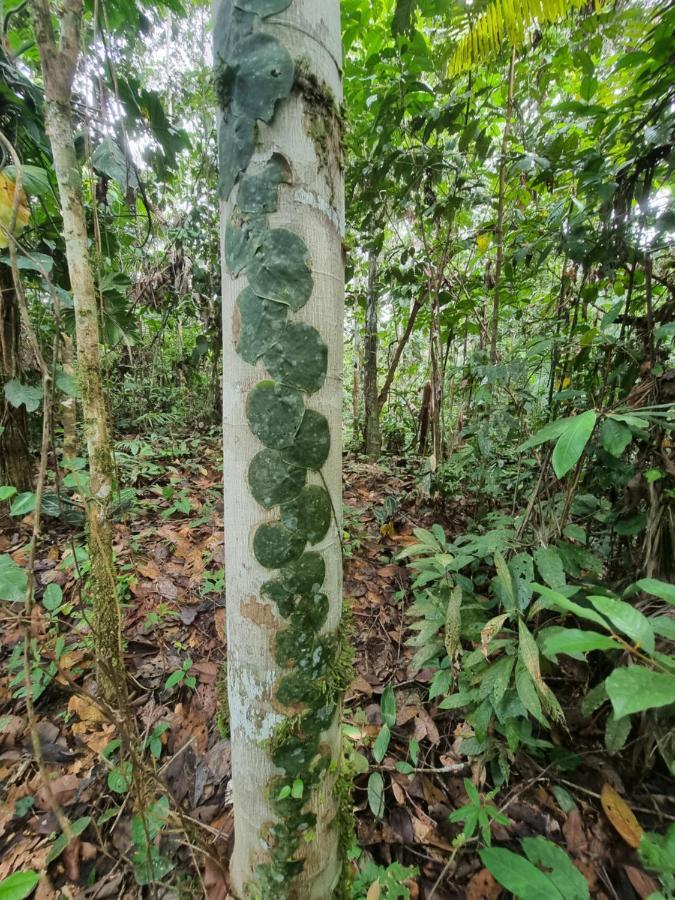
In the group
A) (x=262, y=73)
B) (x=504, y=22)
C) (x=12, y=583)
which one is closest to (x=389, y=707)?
(x=12, y=583)

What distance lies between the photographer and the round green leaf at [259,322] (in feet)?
2.06

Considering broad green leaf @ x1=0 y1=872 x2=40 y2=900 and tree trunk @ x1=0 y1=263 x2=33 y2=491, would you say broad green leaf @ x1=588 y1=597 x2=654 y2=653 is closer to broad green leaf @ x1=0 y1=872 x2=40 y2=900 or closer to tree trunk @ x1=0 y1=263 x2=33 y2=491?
broad green leaf @ x1=0 y1=872 x2=40 y2=900

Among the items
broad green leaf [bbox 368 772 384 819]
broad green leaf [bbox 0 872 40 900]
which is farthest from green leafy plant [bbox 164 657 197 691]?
broad green leaf [bbox 0 872 40 900]

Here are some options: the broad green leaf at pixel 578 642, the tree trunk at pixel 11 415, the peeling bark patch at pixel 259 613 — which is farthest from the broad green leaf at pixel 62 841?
the tree trunk at pixel 11 415

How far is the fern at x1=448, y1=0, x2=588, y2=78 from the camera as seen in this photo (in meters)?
1.53

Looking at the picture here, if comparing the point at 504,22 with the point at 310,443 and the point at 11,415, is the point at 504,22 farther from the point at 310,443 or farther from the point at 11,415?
the point at 11,415

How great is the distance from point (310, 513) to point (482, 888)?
4.21 feet

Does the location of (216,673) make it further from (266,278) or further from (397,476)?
(397,476)

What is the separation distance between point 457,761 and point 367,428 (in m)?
3.10

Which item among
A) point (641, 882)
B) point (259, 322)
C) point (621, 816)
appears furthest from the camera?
point (621, 816)

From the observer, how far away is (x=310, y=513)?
2.25 feet

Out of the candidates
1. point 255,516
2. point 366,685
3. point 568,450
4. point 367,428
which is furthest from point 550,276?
point 255,516

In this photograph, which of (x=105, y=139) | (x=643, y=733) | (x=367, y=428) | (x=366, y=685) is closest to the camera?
(x=643, y=733)

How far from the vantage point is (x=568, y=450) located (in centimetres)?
83
